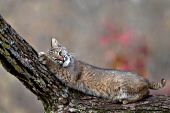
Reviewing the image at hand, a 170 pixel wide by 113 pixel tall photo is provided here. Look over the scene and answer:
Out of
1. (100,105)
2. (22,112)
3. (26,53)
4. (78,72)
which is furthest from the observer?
(22,112)

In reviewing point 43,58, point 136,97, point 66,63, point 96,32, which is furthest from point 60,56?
point 96,32

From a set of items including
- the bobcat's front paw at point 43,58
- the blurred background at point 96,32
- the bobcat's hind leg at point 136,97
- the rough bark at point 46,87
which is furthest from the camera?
the blurred background at point 96,32

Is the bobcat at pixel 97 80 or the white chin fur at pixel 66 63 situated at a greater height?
the white chin fur at pixel 66 63

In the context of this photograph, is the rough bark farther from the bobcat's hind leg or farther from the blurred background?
the blurred background

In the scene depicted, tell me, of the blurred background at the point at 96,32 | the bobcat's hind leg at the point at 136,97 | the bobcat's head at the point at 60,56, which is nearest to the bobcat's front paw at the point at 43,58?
the bobcat's head at the point at 60,56

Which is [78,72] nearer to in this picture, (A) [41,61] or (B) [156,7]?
(A) [41,61]

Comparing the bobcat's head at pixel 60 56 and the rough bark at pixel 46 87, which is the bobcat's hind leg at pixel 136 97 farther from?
the bobcat's head at pixel 60 56

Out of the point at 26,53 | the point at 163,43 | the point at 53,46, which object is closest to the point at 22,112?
the point at 163,43

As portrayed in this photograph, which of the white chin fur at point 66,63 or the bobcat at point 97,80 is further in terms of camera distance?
the white chin fur at point 66,63
